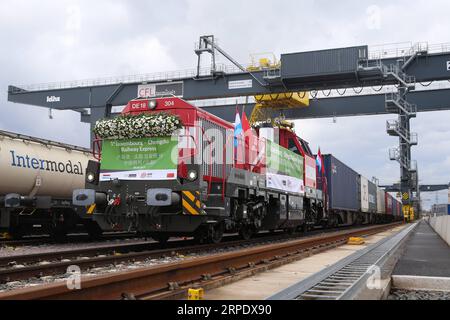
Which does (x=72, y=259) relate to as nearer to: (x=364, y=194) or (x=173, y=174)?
(x=173, y=174)

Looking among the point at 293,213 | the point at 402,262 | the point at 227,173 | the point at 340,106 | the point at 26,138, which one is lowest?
the point at 402,262

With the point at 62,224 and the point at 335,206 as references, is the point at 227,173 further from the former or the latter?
the point at 335,206

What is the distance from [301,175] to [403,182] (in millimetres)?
25996

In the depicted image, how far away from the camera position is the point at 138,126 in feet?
31.4

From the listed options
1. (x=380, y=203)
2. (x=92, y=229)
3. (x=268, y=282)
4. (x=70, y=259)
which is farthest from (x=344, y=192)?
(x=380, y=203)

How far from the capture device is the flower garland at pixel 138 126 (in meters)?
9.38

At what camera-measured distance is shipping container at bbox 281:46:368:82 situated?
73.5ft

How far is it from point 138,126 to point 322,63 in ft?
50.2

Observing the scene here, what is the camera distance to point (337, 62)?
22.6 m

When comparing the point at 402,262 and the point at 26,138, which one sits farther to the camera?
the point at 26,138

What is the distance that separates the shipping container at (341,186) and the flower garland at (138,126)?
39.7 ft

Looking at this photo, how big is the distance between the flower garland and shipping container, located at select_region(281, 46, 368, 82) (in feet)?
48.2

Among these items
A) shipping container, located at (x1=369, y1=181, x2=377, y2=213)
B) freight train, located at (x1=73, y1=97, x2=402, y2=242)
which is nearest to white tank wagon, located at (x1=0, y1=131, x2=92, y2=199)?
freight train, located at (x1=73, y1=97, x2=402, y2=242)

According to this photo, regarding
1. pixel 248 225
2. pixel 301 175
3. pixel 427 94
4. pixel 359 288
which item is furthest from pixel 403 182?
pixel 359 288
